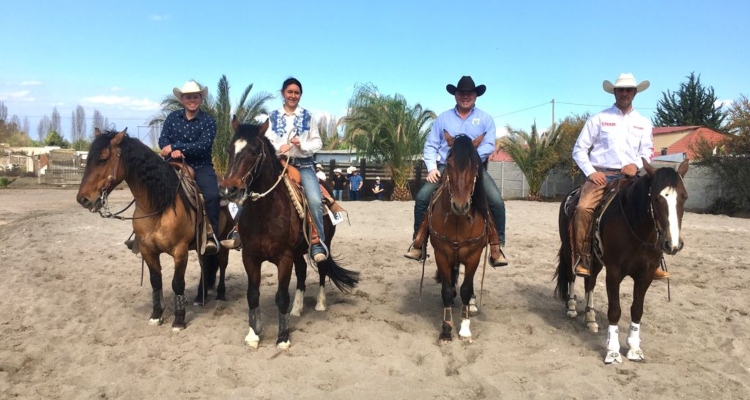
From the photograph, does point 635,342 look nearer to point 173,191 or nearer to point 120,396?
point 120,396

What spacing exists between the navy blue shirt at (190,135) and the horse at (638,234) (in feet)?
14.9

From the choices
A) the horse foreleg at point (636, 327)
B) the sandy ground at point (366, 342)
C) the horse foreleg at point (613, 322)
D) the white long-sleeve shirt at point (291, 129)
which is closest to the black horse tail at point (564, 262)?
the sandy ground at point (366, 342)

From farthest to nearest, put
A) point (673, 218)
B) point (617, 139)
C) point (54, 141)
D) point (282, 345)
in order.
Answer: point (54, 141), point (617, 139), point (282, 345), point (673, 218)

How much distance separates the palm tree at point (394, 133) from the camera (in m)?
22.7

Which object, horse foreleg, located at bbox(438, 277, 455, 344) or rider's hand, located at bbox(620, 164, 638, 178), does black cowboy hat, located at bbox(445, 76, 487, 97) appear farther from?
horse foreleg, located at bbox(438, 277, 455, 344)

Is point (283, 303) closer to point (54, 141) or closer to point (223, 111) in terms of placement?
point (223, 111)

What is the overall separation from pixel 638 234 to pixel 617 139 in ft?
4.38

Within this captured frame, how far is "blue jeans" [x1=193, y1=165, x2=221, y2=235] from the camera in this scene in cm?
595

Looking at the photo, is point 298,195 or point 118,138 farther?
point 298,195

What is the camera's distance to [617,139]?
532 cm

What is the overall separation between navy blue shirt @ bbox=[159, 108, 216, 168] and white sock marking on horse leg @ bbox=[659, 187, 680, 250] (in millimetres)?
4879

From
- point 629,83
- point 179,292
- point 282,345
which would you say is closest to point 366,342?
point 282,345

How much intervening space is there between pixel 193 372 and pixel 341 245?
638 centimetres

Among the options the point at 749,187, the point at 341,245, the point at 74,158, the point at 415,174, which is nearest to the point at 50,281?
the point at 341,245
